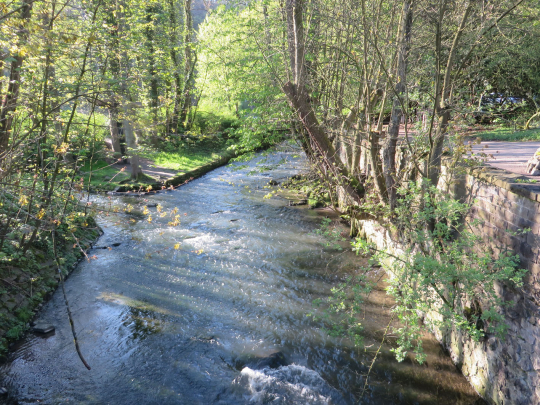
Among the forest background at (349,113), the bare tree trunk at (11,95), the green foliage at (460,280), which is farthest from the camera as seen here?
the bare tree trunk at (11,95)

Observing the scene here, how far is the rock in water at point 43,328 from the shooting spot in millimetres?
6484

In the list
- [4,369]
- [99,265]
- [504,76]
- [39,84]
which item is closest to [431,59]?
[504,76]

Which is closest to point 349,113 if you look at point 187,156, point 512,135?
point 512,135

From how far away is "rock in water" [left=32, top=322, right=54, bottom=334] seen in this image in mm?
6484

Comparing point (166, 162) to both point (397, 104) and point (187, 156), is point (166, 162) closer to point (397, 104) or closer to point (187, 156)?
point (187, 156)

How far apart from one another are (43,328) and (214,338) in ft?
9.78

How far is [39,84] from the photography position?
6.52 m

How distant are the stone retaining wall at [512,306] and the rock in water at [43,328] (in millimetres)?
6637

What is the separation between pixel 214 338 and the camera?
6.37m

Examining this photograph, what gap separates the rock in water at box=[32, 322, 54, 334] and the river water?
0.11 m

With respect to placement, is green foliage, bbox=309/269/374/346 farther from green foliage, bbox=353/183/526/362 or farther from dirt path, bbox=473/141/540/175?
dirt path, bbox=473/141/540/175

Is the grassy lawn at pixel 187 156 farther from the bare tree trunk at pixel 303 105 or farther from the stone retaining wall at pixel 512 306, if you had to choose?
the stone retaining wall at pixel 512 306

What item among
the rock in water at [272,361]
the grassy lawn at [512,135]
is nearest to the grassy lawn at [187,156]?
the grassy lawn at [512,135]

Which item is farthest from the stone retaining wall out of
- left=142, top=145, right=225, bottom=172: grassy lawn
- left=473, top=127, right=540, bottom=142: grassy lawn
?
left=142, top=145, right=225, bottom=172: grassy lawn
